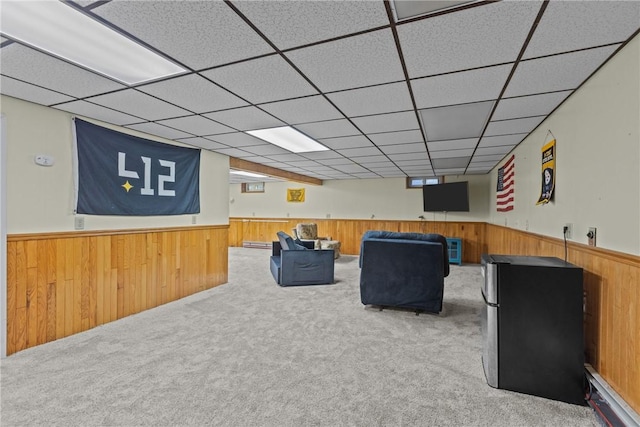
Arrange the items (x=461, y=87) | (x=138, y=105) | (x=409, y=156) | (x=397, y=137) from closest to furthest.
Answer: (x=461, y=87) → (x=138, y=105) → (x=397, y=137) → (x=409, y=156)

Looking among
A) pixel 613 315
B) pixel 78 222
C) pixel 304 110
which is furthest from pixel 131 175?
pixel 613 315

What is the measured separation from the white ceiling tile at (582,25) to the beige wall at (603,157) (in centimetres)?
20

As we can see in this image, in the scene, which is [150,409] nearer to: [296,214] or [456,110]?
[456,110]

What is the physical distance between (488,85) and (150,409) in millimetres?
3416

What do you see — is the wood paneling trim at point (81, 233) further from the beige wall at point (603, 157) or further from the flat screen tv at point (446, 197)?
the flat screen tv at point (446, 197)

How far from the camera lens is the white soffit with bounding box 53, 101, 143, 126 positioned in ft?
9.77

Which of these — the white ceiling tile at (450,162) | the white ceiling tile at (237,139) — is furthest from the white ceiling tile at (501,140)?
the white ceiling tile at (237,139)

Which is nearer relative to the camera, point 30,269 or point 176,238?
point 30,269

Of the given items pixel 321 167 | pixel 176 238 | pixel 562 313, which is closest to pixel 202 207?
pixel 176 238

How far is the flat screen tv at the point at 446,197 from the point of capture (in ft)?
25.2

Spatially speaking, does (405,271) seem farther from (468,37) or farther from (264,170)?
(264,170)

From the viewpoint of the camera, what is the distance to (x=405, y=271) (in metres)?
3.89

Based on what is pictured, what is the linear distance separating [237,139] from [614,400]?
173 inches

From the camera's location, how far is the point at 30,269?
2.89 m
